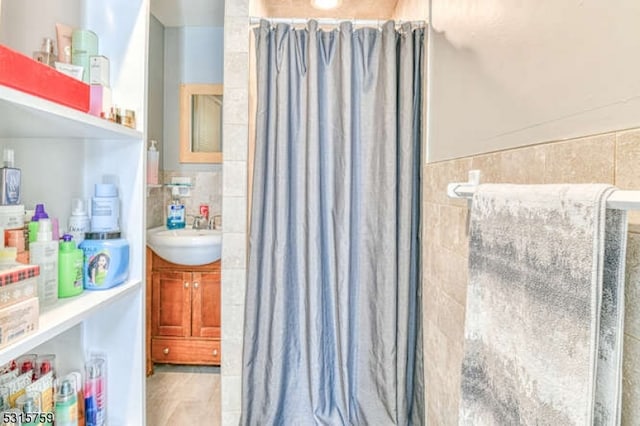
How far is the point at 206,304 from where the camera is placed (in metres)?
2.58

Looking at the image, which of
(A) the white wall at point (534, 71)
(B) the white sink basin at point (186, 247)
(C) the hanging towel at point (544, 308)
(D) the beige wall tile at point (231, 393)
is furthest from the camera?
(B) the white sink basin at point (186, 247)

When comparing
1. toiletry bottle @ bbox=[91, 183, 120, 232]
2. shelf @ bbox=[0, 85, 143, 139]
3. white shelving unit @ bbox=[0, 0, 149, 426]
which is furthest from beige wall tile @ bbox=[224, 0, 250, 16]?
toiletry bottle @ bbox=[91, 183, 120, 232]

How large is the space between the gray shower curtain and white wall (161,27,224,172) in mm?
1307

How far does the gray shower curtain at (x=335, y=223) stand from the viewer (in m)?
1.76

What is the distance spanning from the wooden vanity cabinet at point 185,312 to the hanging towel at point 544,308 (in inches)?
78.5

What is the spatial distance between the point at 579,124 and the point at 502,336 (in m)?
0.42

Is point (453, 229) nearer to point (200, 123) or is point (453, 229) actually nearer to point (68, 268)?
point (68, 268)

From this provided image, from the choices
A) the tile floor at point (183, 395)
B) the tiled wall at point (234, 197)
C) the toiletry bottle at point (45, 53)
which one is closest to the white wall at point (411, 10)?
the tiled wall at point (234, 197)

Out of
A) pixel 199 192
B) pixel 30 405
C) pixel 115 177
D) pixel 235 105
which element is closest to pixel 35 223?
pixel 115 177

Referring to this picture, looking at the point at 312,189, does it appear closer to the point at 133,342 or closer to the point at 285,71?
the point at 285,71

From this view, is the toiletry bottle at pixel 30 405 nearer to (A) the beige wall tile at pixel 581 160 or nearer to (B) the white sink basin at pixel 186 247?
(A) the beige wall tile at pixel 581 160

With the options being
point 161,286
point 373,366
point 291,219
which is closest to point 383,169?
point 291,219

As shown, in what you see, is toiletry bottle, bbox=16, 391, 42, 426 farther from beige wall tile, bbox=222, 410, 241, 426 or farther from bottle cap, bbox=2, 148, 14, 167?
beige wall tile, bbox=222, 410, 241, 426

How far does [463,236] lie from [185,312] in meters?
1.97
